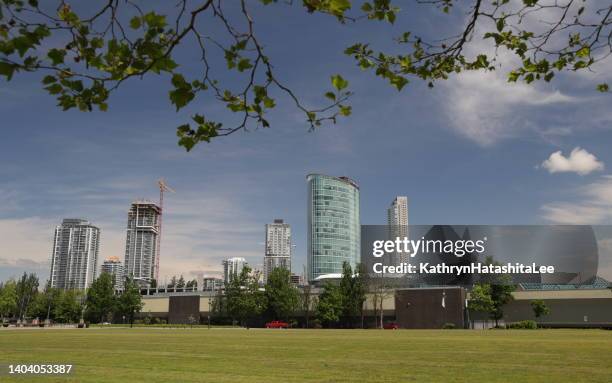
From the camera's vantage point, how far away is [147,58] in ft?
12.6

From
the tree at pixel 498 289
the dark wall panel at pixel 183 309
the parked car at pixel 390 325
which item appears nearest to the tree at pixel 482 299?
the tree at pixel 498 289

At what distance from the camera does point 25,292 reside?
405ft

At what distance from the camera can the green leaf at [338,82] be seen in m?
3.96

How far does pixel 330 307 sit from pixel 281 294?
1010 centimetres

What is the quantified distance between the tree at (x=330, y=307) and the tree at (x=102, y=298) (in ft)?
129

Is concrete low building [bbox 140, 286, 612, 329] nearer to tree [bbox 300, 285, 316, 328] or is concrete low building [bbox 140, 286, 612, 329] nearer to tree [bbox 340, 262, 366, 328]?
tree [bbox 340, 262, 366, 328]

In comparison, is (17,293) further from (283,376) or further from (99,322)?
(283,376)

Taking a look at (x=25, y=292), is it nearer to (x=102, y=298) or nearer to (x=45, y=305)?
(x=45, y=305)

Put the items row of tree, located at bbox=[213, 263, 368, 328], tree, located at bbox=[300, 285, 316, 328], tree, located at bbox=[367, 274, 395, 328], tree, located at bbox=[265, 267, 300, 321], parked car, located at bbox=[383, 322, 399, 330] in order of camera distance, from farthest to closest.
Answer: tree, located at bbox=[300, 285, 316, 328] → tree, located at bbox=[265, 267, 300, 321] → tree, located at bbox=[367, 274, 395, 328] → row of tree, located at bbox=[213, 263, 368, 328] → parked car, located at bbox=[383, 322, 399, 330]

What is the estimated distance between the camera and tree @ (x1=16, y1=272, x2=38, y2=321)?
12217 centimetres

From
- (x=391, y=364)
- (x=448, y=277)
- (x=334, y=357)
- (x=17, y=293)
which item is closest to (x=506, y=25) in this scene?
(x=391, y=364)

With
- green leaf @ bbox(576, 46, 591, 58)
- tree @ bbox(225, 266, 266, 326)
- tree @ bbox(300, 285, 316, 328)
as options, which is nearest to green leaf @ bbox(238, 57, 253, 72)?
green leaf @ bbox(576, 46, 591, 58)

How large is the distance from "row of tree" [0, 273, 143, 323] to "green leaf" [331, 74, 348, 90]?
3580 inches

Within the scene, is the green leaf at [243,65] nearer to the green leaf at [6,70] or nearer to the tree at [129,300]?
the green leaf at [6,70]
